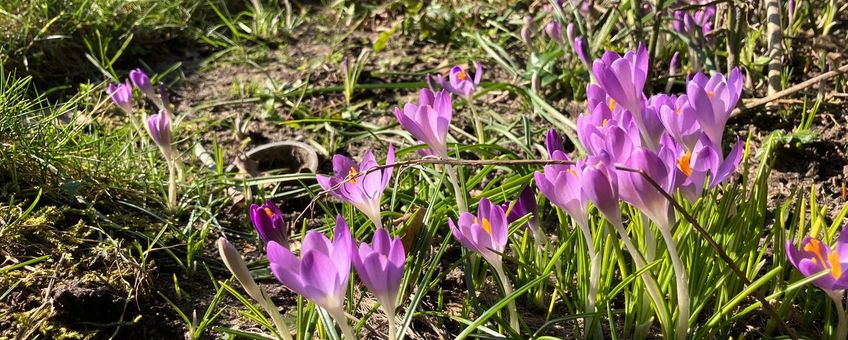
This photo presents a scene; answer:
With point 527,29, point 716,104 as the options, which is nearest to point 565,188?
point 716,104

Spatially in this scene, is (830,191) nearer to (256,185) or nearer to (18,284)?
(256,185)

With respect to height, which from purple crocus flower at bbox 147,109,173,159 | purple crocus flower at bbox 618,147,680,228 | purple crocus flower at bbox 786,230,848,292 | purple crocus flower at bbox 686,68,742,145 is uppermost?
purple crocus flower at bbox 686,68,742,145

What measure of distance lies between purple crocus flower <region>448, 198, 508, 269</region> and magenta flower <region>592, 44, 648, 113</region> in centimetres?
29

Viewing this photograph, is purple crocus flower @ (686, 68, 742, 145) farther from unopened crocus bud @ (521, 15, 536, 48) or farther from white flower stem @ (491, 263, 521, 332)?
unopened crocus bud @ (521, 15, 536, 48)

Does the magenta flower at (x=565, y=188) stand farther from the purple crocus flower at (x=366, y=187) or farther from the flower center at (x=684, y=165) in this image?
the purple crocus flower at (x=366, y=187)

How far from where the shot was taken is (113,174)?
2.00m

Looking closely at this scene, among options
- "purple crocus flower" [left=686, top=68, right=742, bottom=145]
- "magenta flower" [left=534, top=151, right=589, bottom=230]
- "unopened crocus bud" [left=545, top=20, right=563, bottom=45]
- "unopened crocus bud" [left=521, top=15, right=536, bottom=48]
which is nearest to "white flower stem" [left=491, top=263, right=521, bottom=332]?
"magenta flower" [left=534, top=151, right=589, bottom=230]

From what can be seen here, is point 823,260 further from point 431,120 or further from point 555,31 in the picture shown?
point 555,31

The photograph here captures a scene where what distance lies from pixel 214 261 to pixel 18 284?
43 cm

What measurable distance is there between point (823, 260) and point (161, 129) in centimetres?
147

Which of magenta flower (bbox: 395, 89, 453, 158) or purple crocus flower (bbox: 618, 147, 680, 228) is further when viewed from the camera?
magenta flower (bbox: 395, 89, 453, 158)

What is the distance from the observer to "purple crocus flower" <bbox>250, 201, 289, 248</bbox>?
3.95 ft

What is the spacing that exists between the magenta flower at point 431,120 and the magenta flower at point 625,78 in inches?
11.0

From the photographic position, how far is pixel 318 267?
0.92 metres
